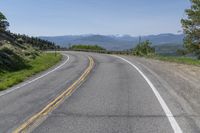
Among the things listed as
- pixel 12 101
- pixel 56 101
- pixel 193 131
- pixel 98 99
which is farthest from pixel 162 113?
pixel 12 101

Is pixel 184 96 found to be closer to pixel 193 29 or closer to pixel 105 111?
pixel 105 111

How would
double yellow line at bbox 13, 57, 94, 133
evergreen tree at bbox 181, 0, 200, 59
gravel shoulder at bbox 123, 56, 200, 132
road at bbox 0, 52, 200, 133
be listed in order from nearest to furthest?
road at bbox 0, 52, 200, 133 → double yellow line at bbox 13, 57, 94, 133 → gravel shoulder at bbox 123, 56, 200, 132 → evergreen tree at bbox 181, 0, 200, 59

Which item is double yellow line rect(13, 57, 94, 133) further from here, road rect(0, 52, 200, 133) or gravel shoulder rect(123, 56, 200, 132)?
gravel shoulder rect(123, 56, 200, 132)

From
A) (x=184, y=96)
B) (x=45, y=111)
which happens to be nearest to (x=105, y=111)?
(x=45, y=111)

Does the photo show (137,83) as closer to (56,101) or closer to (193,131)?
(56,101)

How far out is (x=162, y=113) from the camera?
10.8m

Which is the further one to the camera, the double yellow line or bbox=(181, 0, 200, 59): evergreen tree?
bbox=(181, 0, 200, 59): evergreen tree

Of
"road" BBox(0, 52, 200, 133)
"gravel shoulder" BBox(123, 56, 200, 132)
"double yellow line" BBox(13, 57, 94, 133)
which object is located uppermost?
"gravel shoulder" BBox(123, 56, 200, 132)

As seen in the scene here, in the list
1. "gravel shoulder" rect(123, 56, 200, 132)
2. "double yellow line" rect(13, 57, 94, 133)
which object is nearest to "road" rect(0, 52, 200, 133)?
"gravel shoulder" rect(123, 56, 200, 132)

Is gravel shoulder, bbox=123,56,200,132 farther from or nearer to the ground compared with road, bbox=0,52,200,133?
farther from the ground

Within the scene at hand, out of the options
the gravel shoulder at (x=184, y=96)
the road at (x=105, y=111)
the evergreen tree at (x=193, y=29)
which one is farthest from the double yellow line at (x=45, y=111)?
the evergreen tree at (x=193, y=29)

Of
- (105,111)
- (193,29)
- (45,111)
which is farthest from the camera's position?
(193,29)

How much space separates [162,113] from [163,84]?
7.02 metres

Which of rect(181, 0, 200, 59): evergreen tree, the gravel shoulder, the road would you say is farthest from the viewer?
rect(181, 0, 200, 59): evergreen tree
